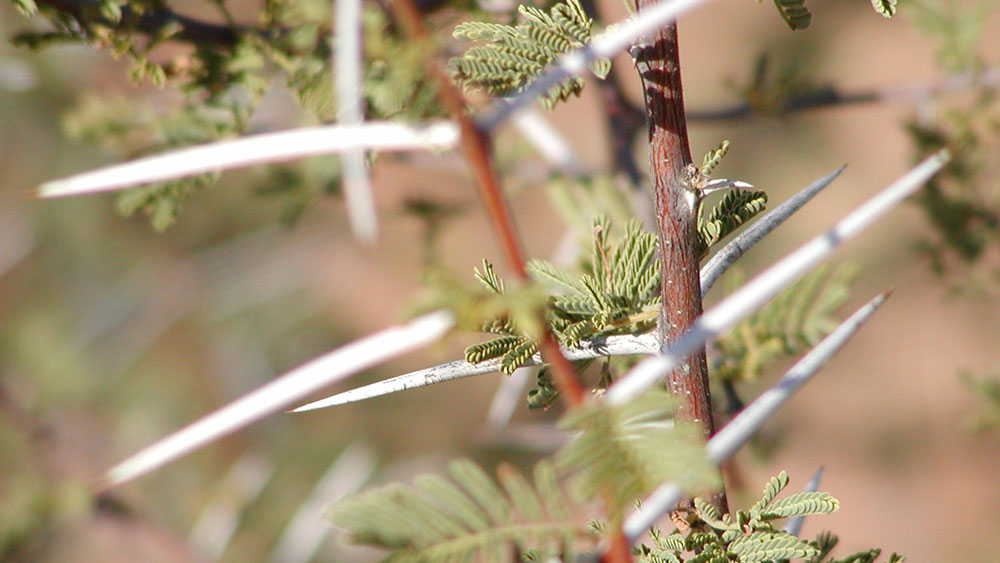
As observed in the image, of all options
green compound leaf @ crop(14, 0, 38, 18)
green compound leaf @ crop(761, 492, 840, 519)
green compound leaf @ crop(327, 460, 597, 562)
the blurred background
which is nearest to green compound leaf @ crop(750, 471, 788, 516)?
green compound leaf @ crop(761, 492, 840, 519)

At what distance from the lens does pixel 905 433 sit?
1.93 meters

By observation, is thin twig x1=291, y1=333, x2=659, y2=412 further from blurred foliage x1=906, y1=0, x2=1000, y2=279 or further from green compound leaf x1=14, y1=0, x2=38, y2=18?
blurred foliage x1=906, y1=0, x2=1000, y2=279

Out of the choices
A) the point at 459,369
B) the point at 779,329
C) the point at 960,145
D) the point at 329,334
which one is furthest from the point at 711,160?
the point at 329,334

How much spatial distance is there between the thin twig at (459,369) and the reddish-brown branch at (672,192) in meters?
0.02

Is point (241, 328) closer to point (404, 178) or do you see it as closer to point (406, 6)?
point (404, 178)

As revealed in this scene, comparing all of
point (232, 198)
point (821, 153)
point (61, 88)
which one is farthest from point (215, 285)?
point (821, 153)

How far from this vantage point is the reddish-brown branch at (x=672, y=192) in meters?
0.34

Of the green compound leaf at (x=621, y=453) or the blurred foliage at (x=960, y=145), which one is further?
the blurred foliage at (x=960, y=145)

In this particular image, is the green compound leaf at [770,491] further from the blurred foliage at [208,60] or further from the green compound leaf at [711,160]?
the blurred foliage at [208,60]

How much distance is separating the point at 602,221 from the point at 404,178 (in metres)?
2.31

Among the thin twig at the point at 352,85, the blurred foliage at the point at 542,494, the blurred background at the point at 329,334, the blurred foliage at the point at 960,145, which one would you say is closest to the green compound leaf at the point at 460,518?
the blurred foliage at the point at 542,494

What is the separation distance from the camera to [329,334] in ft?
7.20

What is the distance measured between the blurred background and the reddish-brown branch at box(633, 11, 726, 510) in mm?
1035

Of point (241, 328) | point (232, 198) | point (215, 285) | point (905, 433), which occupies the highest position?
point (232, 198)
